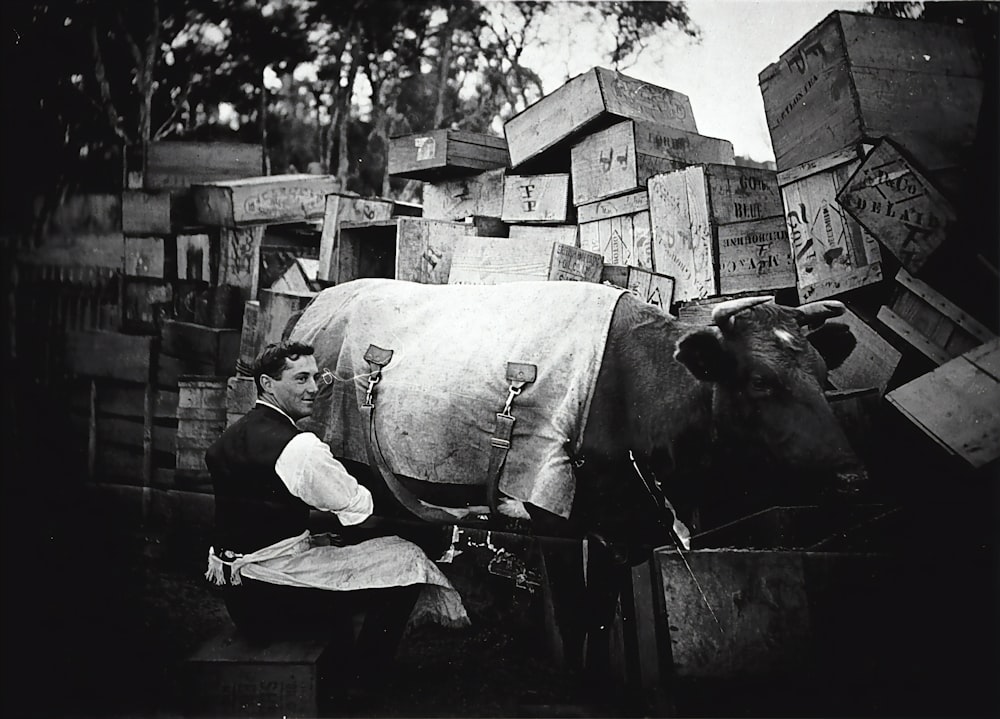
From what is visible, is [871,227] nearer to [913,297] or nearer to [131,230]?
[913,297]

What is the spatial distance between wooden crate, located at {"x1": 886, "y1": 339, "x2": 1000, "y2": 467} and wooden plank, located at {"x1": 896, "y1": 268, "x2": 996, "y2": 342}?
48mm

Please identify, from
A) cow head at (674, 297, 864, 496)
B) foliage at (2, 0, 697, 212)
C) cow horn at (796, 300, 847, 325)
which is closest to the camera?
cow head at (674, 297, 864, 496)

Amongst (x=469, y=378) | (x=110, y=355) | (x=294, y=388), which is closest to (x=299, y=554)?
(x=294, y=388)

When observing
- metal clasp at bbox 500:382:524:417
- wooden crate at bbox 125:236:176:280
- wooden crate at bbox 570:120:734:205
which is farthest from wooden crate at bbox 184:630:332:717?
wooden crate at bbox 570:120:734:205

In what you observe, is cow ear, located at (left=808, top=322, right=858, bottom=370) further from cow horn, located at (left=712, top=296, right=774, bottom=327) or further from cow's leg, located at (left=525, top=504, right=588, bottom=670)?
cow's leg, located at (left=525, top=504, right=588, bottom=670)

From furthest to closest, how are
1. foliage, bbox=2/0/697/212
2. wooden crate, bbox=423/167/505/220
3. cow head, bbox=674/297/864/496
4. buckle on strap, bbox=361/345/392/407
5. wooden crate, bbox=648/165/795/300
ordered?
wooden crate, bbox=423/167/505/220 < foliage, bbox=2/0/697/212 < wooden crate, bbox=648/165/795/300 < buckle on strap, bbox=361/345/392/407 < cow head, bbox=674/297/864/496

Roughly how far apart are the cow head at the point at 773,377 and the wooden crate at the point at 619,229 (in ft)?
2.22

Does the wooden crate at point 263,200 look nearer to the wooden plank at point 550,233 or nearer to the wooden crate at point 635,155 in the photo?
the wooden plank at point 550,233

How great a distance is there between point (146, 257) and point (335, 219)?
0.79m

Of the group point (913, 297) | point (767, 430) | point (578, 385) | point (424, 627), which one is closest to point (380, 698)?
point (424, 627)

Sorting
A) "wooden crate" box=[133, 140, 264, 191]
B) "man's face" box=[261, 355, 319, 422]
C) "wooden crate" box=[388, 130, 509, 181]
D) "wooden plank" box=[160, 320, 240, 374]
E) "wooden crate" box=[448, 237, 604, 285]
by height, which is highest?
"wooden crate" box=[388, 130, 509, 181]

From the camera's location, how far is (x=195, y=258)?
10.3ft

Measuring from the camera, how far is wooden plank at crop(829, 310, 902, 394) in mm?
2635

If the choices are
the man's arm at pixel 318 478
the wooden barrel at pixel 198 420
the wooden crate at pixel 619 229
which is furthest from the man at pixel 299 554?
the wooden crate at pixel 619 229
